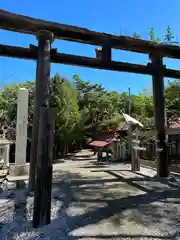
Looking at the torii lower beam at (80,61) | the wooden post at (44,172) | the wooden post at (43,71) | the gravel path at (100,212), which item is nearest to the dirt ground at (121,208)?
the gravel path at (100,212)

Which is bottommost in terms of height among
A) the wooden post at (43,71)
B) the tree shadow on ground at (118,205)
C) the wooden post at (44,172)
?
the tree shadow on ground at (118,205)

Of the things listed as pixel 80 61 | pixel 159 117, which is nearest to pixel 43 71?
pixel 80 61

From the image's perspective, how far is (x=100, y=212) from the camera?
→ 3.51 metres

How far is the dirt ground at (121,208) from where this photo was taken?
277cm

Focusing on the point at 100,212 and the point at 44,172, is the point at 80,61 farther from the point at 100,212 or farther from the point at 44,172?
the point at 100,212

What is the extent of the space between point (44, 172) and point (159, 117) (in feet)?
13.9

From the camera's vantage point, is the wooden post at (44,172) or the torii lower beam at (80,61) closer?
the wooden post at (44,172)

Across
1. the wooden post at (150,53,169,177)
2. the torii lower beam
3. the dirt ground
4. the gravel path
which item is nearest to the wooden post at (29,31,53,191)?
the torii lower beam

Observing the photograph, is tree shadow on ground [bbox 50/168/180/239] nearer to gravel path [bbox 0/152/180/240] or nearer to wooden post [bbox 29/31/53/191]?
gravel path [bbox 0/152/180/240]

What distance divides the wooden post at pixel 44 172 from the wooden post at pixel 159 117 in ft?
12.9

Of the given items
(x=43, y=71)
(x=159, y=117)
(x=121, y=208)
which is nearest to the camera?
(x=121, y=208)

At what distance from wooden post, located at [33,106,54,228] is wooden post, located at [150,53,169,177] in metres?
3.93

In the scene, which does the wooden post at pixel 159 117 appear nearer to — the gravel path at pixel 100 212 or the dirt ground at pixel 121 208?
the dirt ground at pixel 121 208

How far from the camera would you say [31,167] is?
467 centimetres
